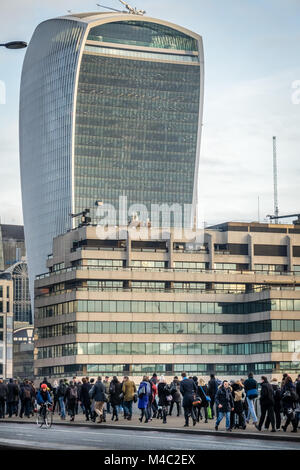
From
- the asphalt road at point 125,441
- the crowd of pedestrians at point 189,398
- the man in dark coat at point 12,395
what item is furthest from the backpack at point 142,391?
the man in dark coat at point 12,395

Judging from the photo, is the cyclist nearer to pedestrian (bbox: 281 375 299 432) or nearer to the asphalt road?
the asphalt road

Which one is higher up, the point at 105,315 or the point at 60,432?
the point at 105,315

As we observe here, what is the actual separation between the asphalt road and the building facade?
114 m

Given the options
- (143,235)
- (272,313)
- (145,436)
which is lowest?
(145,436)

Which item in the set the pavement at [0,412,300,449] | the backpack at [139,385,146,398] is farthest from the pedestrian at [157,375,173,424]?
the backpack at [139,385,146,398]

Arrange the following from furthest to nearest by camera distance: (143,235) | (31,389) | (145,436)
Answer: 1. (143,235)
2. (31,389)
3. (145,436)

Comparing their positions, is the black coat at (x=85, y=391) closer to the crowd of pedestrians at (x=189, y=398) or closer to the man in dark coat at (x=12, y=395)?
the crowd of pedestrians at (x=189, y=398)

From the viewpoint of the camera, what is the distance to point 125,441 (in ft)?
122

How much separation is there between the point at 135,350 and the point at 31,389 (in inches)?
3911

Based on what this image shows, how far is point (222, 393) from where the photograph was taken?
4541 cm

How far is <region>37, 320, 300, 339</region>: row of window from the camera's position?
6245 inches

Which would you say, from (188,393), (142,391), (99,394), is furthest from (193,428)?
A: (99,394)
